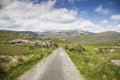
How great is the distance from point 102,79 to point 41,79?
5821 millimetres

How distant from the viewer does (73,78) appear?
18781mm

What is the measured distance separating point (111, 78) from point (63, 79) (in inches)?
182

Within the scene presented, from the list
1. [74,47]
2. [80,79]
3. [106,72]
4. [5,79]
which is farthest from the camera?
[74,47]

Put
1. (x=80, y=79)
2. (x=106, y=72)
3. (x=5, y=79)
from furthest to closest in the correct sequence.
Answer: (x=106, y=72) < (x=80, y=79) < (x=5, y=79)

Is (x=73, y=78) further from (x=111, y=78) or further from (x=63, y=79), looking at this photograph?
(x=111, y=78)

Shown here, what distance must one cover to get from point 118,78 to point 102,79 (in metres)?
1.57

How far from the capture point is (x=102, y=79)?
17828 mm

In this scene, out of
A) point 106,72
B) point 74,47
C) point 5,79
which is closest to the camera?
point 5,79

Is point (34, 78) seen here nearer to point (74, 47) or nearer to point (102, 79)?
point (102, 79)

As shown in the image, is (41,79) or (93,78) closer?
(41,79)

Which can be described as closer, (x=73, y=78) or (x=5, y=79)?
(x=5, y=79)

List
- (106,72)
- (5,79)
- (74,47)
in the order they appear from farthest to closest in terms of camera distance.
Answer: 1. (74,47)
2. (106,72)
3. (5,79)

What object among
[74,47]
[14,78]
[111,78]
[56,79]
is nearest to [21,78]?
[14,78]

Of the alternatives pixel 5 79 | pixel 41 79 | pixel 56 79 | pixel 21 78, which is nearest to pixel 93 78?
pixel 56 79
